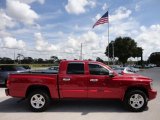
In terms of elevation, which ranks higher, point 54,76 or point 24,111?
point 54,76

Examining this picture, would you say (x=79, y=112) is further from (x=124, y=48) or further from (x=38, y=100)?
(x=124, y=48)

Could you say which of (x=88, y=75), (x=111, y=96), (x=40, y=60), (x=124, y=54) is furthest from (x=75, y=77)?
(x=40, y=60)

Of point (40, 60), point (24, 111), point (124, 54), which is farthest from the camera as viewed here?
point (40, 60)

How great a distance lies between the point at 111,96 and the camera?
973 cm

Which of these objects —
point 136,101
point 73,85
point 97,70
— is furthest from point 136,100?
point 73,85

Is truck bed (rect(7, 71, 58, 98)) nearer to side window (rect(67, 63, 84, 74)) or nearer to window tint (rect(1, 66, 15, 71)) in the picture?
side window (rect(67, 63, 84, 74))

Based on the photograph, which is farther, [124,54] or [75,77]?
[124,54]

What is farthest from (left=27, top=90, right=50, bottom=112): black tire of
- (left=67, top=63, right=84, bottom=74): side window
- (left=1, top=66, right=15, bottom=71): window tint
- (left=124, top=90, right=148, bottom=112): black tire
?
(left=1, top=66, right=15, bottom=71): window tint

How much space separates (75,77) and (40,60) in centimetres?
11714

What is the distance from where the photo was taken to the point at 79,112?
939cm

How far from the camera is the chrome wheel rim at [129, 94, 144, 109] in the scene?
31.6ft

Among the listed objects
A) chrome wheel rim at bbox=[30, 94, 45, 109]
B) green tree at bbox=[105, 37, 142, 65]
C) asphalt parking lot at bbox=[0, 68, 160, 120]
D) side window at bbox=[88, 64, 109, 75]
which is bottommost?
asphalt parking lot at bbox=[0, 68, 160, 120]

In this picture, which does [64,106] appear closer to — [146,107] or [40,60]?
[146,107]

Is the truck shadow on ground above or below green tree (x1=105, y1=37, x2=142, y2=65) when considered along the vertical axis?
below
